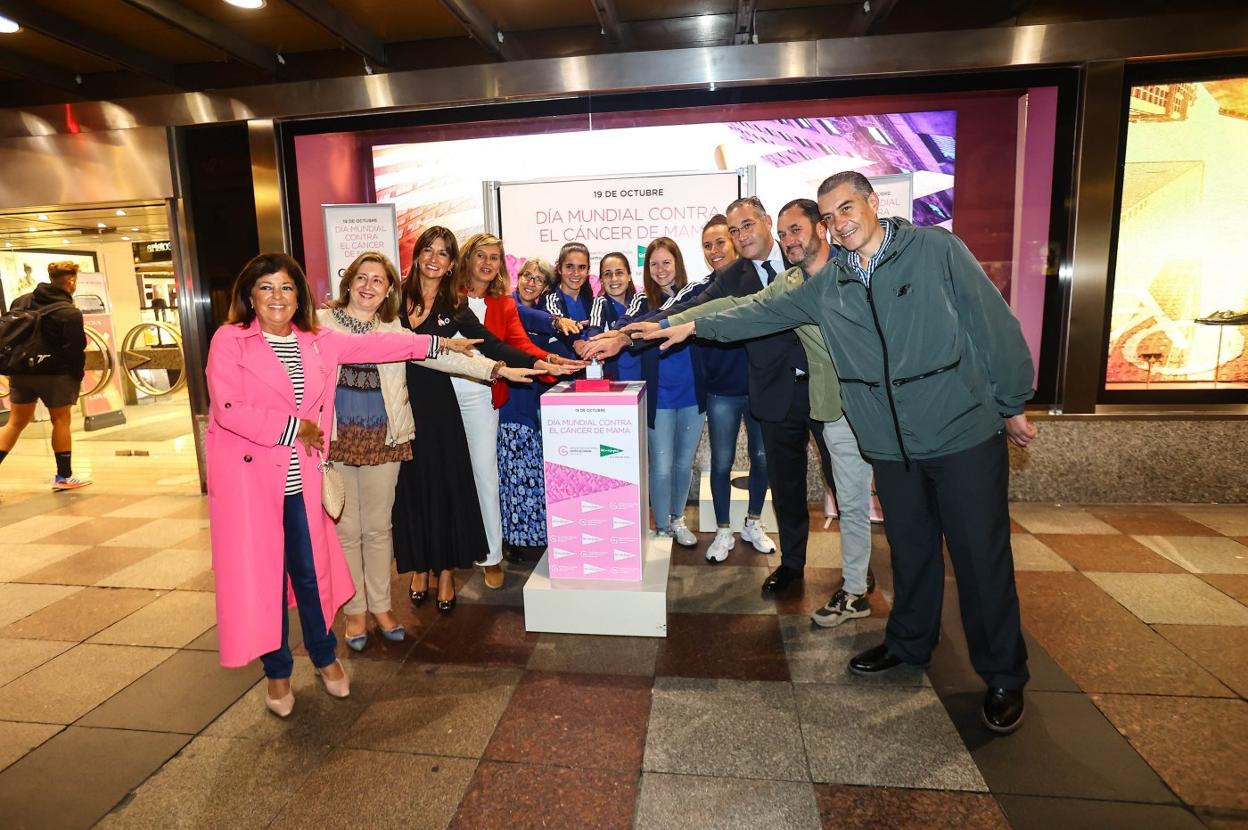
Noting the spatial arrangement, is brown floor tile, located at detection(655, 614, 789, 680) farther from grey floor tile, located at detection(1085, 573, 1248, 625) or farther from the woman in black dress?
grey floor tile, located at detection(1085, 573, 1248, 625)

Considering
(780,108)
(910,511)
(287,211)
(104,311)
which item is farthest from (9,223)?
(910,511)

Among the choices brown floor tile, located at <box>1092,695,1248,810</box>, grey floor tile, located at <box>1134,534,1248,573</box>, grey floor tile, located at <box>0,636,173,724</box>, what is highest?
grey floor tile, located at <box>1134,534,1248,573</box>

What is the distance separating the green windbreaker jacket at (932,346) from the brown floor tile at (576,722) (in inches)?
57.6

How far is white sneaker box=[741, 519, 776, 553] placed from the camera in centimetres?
430

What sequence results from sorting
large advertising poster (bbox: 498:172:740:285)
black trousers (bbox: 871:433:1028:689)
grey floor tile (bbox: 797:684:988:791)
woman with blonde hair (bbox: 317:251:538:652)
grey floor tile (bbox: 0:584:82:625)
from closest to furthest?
grey floor tile (bbox: 797:684:988:791) → black trousers (bbox: 871:433:1028:689) → woman with blonde hair (bbox: 317:251:538:652) → grey floor tile (bbox: 0:584:82:625) → large advertising poster (bbox: 498:172:740:285)

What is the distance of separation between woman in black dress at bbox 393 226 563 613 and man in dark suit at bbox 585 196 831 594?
0.75 metres

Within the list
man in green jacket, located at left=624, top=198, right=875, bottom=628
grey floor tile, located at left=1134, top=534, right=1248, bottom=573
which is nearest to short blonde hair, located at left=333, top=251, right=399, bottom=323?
man in green jacket, located at left=624, top=198, right=875, bottom=628

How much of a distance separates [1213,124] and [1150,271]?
1.15m

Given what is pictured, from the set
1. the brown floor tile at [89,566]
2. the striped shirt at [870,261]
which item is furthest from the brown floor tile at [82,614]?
the striped shirt at [870,261]

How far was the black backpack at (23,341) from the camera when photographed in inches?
239

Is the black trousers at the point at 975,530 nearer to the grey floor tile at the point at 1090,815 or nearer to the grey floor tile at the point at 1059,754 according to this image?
the grey floor tile at the point at 1059,754

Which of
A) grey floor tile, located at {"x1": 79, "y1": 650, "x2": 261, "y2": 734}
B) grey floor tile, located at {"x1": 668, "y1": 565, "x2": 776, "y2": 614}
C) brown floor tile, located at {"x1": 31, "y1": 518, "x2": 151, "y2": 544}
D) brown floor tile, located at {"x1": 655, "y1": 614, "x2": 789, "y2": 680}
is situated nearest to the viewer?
grey floor tile, located at {"x1": 79, "y1": 650, "x2": 261, "y2": 734}

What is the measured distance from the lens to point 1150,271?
5289mm

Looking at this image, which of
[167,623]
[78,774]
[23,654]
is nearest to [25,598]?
[23,654]
